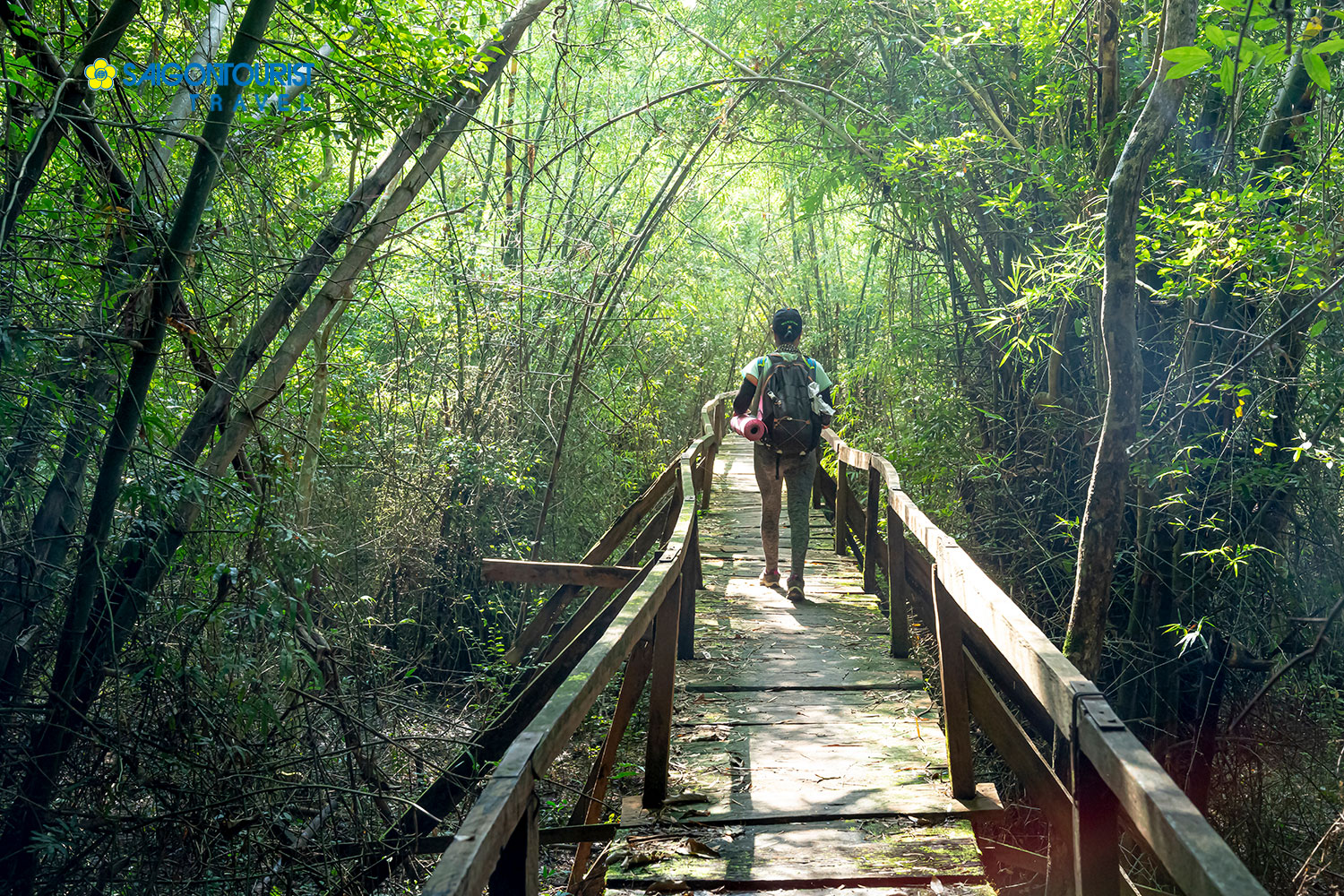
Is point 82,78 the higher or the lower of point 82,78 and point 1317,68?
the higher

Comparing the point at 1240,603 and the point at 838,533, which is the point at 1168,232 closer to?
the point at 1240,603

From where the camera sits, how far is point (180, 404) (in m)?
4.35

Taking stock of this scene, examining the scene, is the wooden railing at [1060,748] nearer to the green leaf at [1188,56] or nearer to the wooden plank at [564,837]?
the wooden plank at [564,837]

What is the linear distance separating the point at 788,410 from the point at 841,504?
8.17ft

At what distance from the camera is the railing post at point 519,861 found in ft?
6.11

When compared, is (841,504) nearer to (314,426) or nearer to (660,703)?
(314,426)

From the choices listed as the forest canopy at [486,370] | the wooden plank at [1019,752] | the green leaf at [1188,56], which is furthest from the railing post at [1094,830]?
the forest canopy at [486,370]

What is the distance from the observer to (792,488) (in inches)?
246

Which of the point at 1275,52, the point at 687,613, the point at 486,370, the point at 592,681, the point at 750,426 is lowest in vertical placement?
the point at 687,613

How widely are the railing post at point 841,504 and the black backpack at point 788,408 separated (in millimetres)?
1742

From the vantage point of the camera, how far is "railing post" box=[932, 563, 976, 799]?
3438 mm

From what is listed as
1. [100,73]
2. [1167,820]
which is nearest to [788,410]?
[100,73]

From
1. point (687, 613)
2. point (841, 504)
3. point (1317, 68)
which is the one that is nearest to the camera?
point (1317, 68)

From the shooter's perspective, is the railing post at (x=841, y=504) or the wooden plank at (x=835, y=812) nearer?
the wooden plank at (x=835, y=812)
